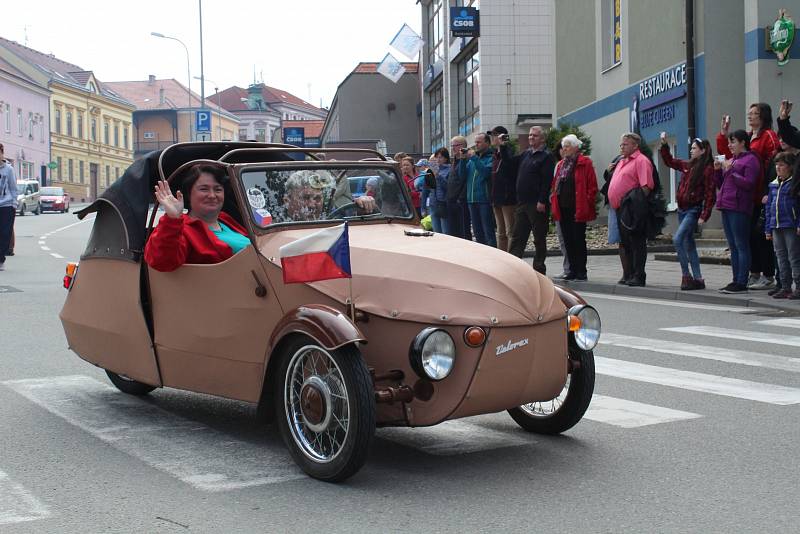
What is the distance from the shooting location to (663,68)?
82.3ft

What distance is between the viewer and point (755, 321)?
10.9m

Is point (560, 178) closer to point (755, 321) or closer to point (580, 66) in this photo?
point (755, 321)

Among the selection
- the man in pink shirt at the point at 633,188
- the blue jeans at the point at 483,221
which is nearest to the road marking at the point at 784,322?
the man in pink shirt at the point at 633,188

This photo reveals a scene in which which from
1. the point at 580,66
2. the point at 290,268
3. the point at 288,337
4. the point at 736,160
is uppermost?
the point at 580,66

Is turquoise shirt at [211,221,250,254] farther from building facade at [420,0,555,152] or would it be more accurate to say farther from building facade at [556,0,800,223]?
building facade at [420,0,555,152]

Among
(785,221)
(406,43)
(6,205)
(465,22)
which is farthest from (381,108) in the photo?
(785,221)

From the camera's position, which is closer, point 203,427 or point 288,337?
point 288,337

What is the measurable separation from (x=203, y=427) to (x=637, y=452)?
8.07 feet

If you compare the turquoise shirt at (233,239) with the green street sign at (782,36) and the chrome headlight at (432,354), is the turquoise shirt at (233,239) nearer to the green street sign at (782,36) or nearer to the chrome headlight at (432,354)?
the chrome headlight at (432,354)

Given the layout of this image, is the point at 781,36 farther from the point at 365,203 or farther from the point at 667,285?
the point at 365,203

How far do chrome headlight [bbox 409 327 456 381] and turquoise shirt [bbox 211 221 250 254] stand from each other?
159 cm

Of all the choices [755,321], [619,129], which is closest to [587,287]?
[755,321]

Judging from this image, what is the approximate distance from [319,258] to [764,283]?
9.87 metres

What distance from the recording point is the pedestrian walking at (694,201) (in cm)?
1330
